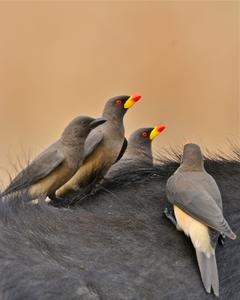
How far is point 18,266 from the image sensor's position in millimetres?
1001

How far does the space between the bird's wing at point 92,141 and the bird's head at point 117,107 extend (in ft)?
0.13

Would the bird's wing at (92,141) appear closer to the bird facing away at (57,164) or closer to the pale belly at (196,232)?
the bird facing away at (57,164)

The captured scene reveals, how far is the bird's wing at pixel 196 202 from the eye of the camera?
1.03m

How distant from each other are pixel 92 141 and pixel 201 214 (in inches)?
17.4

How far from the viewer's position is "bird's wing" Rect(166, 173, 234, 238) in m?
1.03

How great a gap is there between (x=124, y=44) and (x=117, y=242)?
2027 mm

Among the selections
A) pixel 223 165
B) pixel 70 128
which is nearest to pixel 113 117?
pixel 70 128

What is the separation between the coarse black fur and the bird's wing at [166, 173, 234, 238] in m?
0.06

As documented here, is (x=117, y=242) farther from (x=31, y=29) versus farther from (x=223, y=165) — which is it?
(x=31, y=29)

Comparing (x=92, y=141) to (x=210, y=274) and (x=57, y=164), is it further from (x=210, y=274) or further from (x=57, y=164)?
(x=210, y=274)

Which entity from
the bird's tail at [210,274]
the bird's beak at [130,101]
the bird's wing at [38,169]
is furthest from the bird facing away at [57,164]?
the bird's tail at [210,274]

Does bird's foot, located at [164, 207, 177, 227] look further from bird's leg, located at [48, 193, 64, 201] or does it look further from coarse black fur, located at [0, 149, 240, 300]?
bird's leg, located at [48, 193, 64, 201]

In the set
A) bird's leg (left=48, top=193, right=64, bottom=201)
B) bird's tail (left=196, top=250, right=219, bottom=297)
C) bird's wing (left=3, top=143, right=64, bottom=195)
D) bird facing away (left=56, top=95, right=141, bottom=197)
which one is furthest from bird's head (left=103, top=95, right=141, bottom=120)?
bird's tail (left=196, top=250, right=219, bottom=297)

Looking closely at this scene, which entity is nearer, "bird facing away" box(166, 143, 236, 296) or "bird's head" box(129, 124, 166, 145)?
"bird facing away" box(166, 143, 236, 296)
